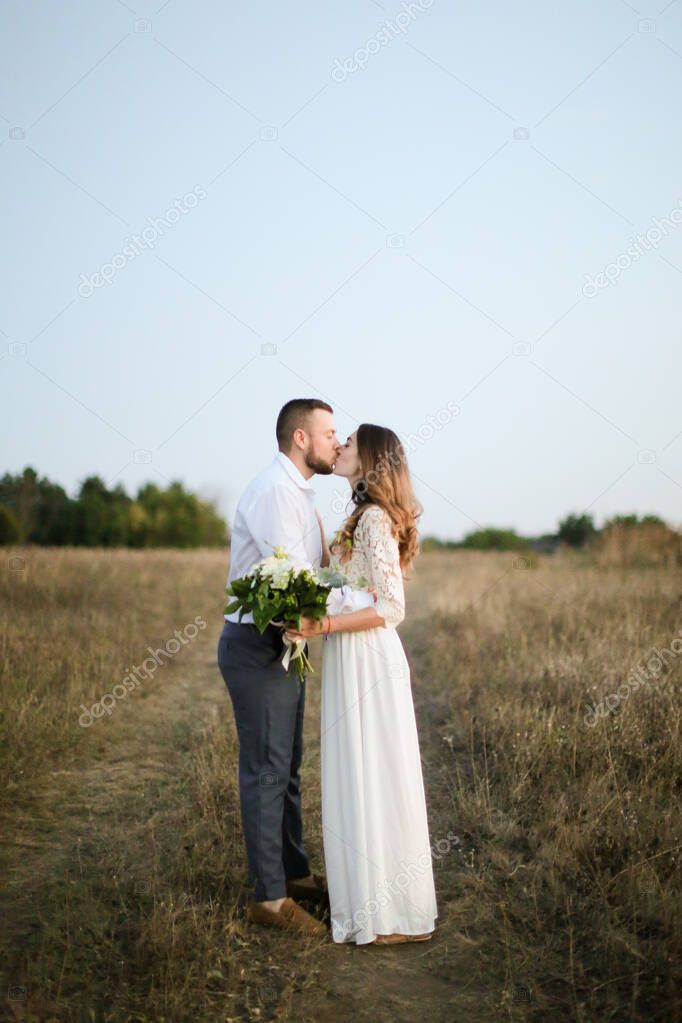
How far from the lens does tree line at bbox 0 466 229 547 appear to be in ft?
55.8

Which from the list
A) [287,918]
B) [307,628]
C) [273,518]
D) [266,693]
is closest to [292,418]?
[273,518]

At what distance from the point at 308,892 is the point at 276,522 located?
2.03 m

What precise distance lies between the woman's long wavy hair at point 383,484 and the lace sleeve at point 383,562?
2.7 inches

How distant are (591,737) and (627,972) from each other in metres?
2.25

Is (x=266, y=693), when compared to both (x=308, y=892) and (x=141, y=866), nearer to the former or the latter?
(x=308, y=892)

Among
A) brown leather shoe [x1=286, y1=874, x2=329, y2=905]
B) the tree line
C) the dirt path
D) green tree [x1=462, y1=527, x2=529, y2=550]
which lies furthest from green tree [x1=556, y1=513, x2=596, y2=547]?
green tree [x1=462, y1=527, x2=529, y2=550]

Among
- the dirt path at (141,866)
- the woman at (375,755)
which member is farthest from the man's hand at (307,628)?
the dirt path at (141,866)

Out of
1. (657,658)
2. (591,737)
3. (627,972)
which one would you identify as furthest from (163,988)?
(657,658)

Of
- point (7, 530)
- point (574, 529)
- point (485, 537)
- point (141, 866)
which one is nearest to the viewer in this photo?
point (141, 866)

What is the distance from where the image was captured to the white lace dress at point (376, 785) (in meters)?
3.85

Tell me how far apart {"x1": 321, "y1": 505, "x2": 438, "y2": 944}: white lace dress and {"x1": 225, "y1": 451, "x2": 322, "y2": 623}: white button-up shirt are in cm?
32

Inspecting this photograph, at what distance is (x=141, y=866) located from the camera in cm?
454

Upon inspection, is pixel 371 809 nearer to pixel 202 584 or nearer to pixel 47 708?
pixel 47 708

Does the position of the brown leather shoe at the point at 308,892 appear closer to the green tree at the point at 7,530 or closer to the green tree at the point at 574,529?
the green tree at the point at 7,530
